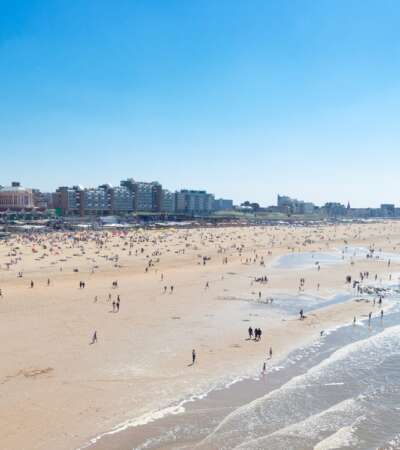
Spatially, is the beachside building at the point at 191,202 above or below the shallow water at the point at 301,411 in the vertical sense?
above

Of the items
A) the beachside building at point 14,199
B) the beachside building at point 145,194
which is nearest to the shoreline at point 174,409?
the beachside building at point 14,199

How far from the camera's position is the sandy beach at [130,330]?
14672 millimetres

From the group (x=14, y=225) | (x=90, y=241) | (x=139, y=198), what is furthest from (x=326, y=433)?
(x=139, y=198)

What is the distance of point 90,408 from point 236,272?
3308 cm

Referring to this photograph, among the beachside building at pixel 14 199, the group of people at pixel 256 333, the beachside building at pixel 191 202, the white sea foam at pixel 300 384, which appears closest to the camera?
the white sea foam at pixel 300 384

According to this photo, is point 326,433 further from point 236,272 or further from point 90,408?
point 236,272

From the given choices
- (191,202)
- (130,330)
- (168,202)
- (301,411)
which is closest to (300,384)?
(301,411)

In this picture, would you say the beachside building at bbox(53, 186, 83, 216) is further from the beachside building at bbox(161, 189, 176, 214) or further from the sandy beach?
the sandy beach

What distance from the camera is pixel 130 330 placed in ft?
78.7

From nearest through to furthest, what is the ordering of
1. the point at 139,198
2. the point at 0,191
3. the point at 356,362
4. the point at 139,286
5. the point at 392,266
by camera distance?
the point at 356,362 → the point at 139,286 → the point at 392,266 → the point at 0,191 → the point at 139,198

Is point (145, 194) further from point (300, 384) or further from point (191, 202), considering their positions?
point (300, 384)

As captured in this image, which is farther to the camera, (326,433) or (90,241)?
(90,241)

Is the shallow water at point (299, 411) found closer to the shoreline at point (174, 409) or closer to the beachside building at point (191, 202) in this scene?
the shoreline at point (174, 409)

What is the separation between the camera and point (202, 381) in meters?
17.3
